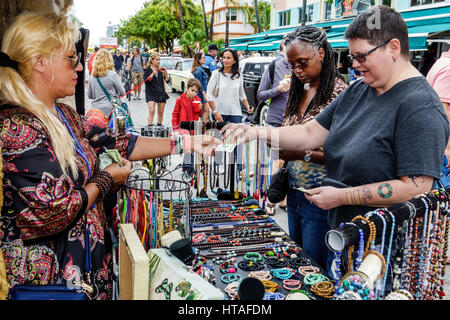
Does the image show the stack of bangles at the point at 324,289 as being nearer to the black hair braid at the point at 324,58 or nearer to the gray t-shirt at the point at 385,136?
the gray t-shirt at the point at 385,136

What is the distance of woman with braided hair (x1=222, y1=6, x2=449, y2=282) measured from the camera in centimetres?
148

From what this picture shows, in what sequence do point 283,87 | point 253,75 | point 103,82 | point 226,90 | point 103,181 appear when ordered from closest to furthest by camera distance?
point 103,181 < point 283,87 < point 226,90 < point 103,82 < point 253,75

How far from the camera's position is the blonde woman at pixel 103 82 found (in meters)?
6.46

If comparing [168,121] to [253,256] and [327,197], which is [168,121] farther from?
[327,197]

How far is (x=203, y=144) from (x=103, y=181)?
0.91 meters

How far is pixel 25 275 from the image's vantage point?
58.2 inches

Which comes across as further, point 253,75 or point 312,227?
point 253,75

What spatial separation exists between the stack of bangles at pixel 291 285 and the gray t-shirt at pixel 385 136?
1.04 ft

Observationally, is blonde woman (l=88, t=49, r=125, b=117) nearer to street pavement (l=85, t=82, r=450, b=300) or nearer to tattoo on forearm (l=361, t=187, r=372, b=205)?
street pavement (l=85, t=82, r=450, b=300)

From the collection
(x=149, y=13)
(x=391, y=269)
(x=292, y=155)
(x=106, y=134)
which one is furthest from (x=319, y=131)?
(x=149, y=13)

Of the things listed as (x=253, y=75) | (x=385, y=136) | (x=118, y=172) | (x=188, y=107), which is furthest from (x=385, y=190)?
(x=253, y=75)

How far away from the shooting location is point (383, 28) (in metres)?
1.55

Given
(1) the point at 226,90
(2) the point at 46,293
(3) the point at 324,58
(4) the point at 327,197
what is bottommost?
(2) the point at 46,293
